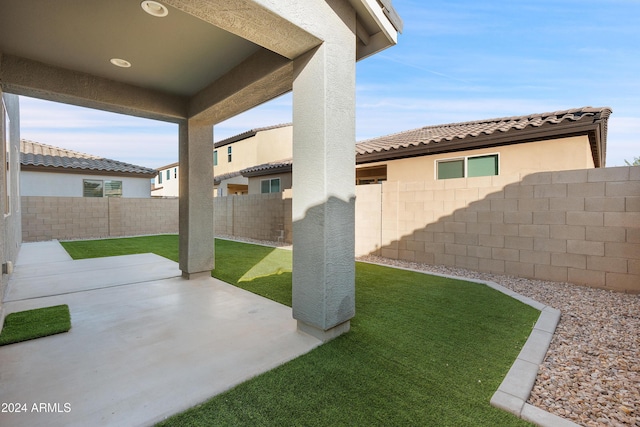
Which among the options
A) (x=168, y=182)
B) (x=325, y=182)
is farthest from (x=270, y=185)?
(x=168, y=182)

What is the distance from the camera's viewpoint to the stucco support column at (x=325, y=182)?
9.96 feet

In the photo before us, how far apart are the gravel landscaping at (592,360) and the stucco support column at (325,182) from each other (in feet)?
6.14

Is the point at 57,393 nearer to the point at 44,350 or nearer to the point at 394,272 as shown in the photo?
the point at 44,350

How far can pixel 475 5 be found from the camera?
25.8ft

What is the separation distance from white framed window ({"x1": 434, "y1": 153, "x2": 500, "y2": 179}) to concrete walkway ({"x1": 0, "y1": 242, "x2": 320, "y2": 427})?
6492 mm

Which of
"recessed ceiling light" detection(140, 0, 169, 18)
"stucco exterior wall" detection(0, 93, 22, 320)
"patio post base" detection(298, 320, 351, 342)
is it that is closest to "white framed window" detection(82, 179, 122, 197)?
"stucco exterior wall" detection(0, 93, 22, 320)

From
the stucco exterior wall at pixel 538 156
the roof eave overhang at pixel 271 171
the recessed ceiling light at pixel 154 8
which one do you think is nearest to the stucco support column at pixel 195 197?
the recessed ceiling light at pixel 154 8

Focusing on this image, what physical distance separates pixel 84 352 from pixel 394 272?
5138mm

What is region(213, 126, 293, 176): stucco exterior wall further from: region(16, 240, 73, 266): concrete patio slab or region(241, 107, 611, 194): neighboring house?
region(16, 240, 73, 266): concrete patio slab

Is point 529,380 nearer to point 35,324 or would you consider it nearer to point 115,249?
point 35,324

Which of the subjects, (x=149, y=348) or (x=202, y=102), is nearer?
(x=149, y=348)

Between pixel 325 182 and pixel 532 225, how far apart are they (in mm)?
4687

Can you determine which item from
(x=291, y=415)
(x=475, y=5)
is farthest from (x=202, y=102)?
(x=475, y=5)

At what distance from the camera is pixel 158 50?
3871 millimetres
